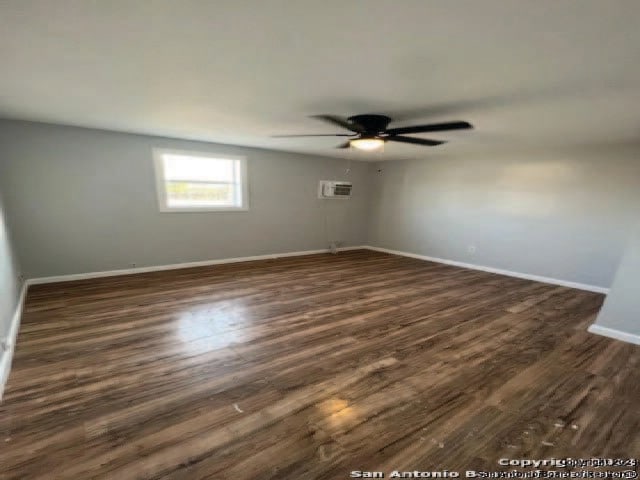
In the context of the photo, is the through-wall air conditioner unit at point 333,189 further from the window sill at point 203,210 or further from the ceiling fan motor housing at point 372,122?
the ceiling fan motor housing at point 372,122

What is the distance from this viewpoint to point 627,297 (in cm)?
279

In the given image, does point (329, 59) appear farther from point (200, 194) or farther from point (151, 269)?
point (151, 269)

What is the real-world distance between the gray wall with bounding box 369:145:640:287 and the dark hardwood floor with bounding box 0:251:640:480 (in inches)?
43.9

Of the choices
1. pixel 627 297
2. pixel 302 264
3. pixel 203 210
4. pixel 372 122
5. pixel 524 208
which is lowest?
pixel 302 264

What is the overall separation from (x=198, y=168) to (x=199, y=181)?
8.5 inches

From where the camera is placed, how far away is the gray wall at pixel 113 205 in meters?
3.51

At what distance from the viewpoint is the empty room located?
138cm

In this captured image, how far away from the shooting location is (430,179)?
5.87 metres

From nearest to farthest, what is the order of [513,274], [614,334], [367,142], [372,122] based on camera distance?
[372,122] → [614,334] → [367,142] → [513,274]

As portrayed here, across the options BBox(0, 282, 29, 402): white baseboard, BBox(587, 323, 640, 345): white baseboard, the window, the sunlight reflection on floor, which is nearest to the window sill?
the window

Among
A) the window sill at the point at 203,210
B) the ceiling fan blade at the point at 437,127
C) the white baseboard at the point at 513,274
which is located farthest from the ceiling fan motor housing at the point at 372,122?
the white baseboard at the point at 513,274

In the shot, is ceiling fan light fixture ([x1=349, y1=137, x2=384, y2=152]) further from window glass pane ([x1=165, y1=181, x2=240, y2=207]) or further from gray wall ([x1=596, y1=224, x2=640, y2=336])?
window glass pane ([x1=165, y1=181, x2=240, y2=207])

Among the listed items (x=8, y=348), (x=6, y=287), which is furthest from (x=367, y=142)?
(x=6, y=287)

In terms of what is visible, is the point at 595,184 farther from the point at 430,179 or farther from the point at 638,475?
the point at 638,475
